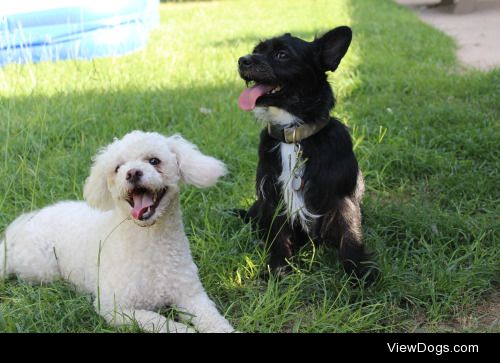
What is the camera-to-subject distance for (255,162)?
Answer: 148 inches

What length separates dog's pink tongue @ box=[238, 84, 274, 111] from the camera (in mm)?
2721

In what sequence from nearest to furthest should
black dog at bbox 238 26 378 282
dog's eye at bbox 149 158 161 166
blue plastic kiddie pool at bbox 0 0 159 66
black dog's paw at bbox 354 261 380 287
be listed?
1. dog's eye at bbox 149 158 161 166
2. black dog's paw at bbox 354 261 380 287
3. black dog at bbox 238 26 378 282
4. blue plastic kiddie pool at bbox 0 0 159 66

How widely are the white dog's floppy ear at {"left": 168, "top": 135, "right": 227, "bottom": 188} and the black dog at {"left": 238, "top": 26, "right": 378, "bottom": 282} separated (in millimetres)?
400

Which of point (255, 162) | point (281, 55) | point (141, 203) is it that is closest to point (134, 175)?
point (141, 203)

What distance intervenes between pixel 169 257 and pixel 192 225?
0.60 meters

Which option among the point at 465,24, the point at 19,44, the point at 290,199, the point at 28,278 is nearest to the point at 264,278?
the point at 290,199

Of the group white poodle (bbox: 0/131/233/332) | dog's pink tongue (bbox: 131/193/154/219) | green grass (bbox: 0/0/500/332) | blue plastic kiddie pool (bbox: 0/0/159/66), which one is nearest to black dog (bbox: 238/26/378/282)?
green grass (bbox: 0/0/500/332)

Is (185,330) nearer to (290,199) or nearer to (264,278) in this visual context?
(264,278)

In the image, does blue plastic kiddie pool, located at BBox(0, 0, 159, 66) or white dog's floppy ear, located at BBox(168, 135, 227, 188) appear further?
blue plastic kiddie pool, located at BBox(0, 0, 159, 66)

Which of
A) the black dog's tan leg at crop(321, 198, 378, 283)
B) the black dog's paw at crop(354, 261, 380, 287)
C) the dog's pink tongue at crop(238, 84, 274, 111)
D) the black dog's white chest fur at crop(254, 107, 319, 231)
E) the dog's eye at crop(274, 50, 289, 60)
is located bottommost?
the black dog's paw at crop(354, 261, 380, 287)

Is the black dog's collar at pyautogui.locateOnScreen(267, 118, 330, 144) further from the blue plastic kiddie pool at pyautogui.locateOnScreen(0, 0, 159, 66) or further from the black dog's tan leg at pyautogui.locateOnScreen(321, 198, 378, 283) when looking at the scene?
the blue plastic kiddie pool at pyautogui.locateOnScreen(0, 0, 159, 66)

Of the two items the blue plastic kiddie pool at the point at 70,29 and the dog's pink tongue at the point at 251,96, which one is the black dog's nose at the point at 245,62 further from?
the blue plastic kiddie pool at the point at 70,29

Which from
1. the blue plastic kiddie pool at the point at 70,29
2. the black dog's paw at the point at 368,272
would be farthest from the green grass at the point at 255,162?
the blue plastic kiddie pool at the point at 70,29

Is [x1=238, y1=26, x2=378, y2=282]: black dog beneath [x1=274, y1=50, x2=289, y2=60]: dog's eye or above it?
beneath
